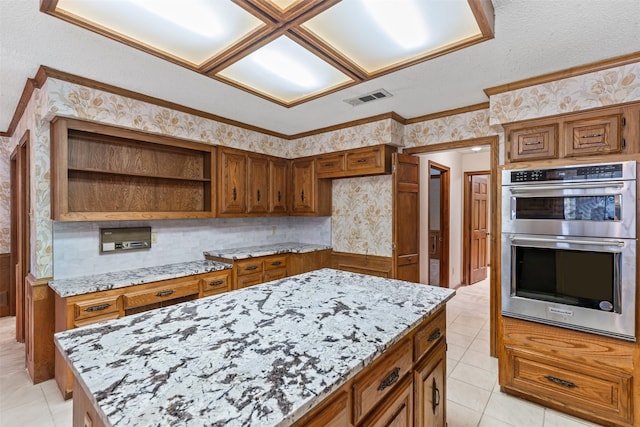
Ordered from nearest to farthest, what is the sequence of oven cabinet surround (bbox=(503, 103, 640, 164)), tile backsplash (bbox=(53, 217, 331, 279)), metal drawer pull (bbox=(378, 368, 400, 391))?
metal drawer pull (bbox=(378, 368, 400, 391)) → oven cabinet surround (bbox=(503, 103, 640, 164)) → tile backsplash (bbox=(53, 217, 331, 279))

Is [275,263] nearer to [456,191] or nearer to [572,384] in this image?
[572,384]

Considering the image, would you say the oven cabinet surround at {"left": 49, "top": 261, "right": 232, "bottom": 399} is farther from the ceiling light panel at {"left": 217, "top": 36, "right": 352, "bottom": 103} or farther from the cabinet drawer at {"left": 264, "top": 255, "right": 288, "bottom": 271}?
the ceiling light panel at {"left": 217, "top": 36, "right": 352, "bottom": 103}

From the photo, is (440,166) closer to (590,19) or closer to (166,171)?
(590,19)

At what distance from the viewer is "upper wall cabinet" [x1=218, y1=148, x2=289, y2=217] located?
136 inches

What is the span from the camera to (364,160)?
3.50 metres

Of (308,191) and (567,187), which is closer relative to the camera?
(567,187)

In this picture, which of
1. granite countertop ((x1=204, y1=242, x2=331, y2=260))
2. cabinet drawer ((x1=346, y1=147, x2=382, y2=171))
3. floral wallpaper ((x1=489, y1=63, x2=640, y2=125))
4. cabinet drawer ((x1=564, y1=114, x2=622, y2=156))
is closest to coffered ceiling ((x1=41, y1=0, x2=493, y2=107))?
floral wallpaper ((x1=489, y1=63, x2=640, y2=125))

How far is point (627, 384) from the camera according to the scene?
1.92m

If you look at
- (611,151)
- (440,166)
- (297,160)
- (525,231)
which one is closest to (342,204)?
(297,160)

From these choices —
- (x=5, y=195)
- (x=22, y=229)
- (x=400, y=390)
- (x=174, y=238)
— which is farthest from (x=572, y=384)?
(x=5, y=195)

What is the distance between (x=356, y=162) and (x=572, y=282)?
2.28 meters

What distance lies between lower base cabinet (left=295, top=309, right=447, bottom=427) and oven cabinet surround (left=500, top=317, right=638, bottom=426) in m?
0.97

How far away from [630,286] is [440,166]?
3.18m

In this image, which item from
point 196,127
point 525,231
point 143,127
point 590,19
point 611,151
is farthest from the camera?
point 196,127
